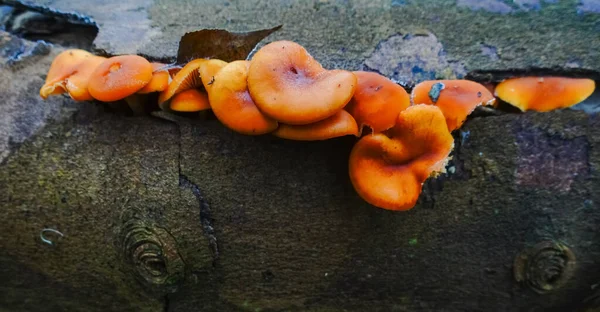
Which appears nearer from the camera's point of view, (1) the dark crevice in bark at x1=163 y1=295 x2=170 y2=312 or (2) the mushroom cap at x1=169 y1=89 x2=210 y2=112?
(2) the mushroom cap at x1=169 y1=89 x2=210 y2=112

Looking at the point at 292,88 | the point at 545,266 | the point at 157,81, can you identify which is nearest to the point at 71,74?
the point at 157,81

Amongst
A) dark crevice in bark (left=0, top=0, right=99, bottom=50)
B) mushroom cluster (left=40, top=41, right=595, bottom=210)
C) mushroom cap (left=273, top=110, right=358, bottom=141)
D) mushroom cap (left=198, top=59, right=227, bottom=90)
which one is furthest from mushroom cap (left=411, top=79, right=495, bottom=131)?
dark crevice in bark (left=0, top=0, right=99, bottom=50)

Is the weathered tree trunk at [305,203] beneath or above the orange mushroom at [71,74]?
beneath

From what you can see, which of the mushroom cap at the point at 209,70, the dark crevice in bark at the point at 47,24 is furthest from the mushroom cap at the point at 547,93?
the dark crevice in bark at the point at 47,24

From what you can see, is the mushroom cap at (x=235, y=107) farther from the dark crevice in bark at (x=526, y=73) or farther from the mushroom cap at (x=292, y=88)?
the dark crevice in bark at (x=526, y=73)

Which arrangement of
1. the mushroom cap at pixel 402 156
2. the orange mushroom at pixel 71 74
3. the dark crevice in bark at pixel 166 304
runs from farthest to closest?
the dark crevice in bark at pixel 166 304 < the orange mushroom at pixel 71 74 < the mushroom cap at pixel 402 156

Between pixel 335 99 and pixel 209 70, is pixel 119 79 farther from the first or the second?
pixel 335 99

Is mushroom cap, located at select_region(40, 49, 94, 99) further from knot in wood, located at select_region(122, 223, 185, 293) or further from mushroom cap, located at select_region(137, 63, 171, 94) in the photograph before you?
knot in wood, located at select_region(122, 223, 185, 293)
